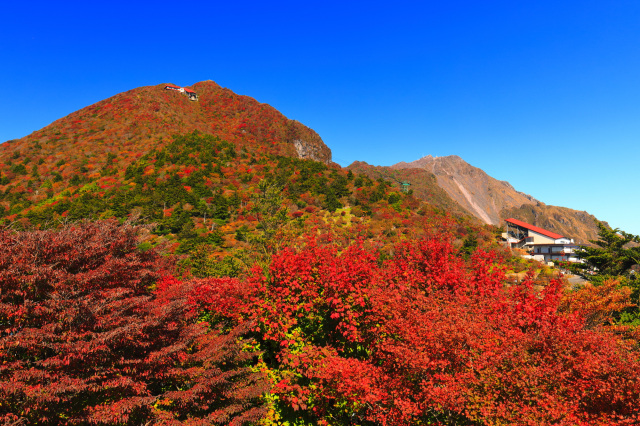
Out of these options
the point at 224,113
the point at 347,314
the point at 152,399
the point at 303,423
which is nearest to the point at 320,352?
the point at 347,314

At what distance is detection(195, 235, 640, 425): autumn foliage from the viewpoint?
211 inches

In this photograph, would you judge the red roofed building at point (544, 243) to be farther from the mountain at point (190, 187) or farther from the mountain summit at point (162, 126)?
the mountain summit at point (162, 126)

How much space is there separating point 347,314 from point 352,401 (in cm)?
212

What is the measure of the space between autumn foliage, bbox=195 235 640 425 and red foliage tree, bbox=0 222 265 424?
1.98 meters

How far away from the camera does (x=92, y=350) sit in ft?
19.1

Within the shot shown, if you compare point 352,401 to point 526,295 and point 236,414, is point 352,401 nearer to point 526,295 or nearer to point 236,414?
point 236,414

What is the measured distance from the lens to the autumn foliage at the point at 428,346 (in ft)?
17.6

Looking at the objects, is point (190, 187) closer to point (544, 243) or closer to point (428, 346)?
point (428, 346)

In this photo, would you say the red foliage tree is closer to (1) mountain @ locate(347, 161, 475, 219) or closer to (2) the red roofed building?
(2) the red roofed building

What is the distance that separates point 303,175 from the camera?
56.8m

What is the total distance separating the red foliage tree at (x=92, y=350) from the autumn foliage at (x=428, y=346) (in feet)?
6.49

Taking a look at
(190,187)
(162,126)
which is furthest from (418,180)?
(190,187)

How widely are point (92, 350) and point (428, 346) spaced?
6.25 m

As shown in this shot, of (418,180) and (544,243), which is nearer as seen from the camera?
(544,243)
